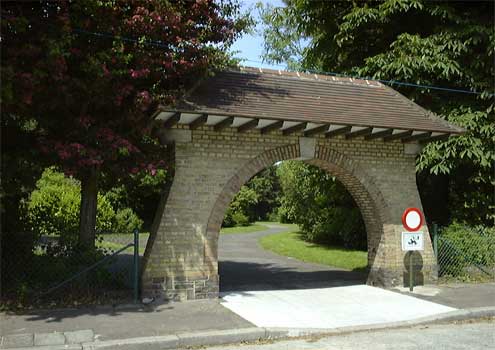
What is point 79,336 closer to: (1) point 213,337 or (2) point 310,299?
(1) point 213,337

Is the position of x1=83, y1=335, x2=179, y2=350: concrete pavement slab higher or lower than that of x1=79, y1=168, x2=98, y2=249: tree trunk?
lower

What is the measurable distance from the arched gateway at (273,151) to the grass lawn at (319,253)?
4260mm

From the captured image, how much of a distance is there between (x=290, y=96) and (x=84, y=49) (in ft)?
14.3

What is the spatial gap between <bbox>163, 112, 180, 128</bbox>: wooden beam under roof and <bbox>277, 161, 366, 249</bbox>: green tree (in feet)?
28.0

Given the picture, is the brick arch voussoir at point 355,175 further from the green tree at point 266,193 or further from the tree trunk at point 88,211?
the green tree at point 266,193

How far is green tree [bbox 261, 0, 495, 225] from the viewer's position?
42.5 ft

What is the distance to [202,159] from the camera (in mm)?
9320

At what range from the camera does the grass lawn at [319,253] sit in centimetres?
1573

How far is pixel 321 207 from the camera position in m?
22.7

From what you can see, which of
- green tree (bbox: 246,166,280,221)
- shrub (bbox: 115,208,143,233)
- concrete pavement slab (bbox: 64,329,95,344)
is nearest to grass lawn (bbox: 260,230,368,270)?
shrub (bbox: 115,208,143,233)

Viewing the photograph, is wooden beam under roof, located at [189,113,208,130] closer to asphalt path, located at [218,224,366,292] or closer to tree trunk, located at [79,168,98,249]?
tree trunk, located at [79,168,98,249]

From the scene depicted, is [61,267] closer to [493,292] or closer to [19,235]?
[19,235]

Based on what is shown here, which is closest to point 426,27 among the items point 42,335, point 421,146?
point 421,146

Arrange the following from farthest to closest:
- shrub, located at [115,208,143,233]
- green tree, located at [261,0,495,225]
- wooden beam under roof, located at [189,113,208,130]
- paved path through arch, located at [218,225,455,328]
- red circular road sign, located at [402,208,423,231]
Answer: shrub, located at [115,208,143,233] → green tree, located at [261,0,495,225] → red circular road sign, located at [402,208,423,231] → wooden beam under roof, located at [189,113,208,130] → paved path through arch, located at [218,225,455,328]
